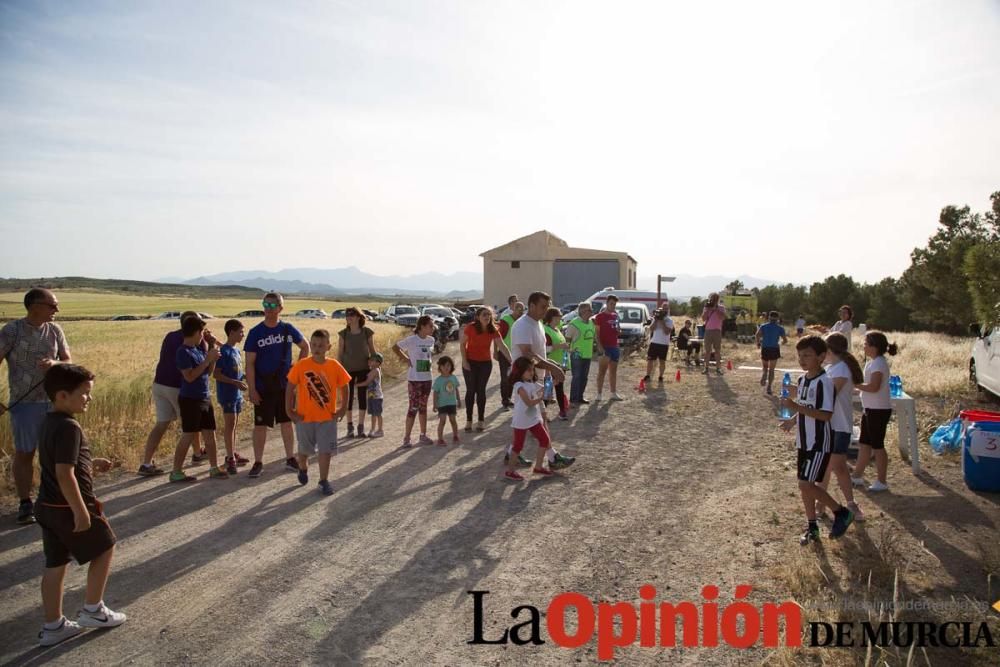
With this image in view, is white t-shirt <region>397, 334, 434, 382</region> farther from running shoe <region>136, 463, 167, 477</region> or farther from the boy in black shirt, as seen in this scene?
the boy in black shirt

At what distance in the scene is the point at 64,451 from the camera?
3604 millimetres

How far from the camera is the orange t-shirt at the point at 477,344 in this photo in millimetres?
9359

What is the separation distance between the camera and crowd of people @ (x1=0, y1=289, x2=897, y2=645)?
3697 millimetres

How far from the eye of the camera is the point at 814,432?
5043 millimetres

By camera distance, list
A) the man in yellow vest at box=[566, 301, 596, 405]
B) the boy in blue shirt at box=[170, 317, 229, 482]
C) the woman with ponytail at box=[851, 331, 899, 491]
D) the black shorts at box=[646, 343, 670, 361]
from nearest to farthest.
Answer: the woman with ponytail at box=[851, 331, 899, 491]
the boy in blue shirt at box=[170, 317, 229, 482]
the man in yellow vest at box=[566, 301, 596, 405]
the black shorts at box=[646, 343, 670, 361]

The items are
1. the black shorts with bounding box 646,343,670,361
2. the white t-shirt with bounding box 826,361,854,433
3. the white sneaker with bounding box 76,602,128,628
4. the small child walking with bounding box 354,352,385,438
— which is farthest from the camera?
the black shorts with bounding box 646,343,670,361

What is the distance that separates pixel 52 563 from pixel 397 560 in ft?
7.17

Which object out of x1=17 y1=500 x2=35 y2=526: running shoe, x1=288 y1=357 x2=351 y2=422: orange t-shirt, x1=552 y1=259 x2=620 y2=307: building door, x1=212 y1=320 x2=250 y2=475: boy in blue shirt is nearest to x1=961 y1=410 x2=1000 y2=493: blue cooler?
x1=288 y1=357 x2=351 y2=422: orange t-shirt

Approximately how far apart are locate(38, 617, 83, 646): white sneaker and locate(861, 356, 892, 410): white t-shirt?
21.8 feet

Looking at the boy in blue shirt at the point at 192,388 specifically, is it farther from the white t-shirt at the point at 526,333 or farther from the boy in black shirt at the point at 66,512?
the white t-shirt at the point at 526,333

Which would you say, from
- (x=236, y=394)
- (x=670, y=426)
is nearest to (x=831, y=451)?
(x=670, y=426)

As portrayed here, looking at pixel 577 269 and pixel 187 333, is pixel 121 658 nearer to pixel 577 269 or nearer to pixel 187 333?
pixel 187 333

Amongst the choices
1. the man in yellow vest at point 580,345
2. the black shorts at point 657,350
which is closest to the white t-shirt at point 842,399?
the man in yellow vest at point 580,345

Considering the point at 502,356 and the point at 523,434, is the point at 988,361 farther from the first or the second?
the point at 523,434
